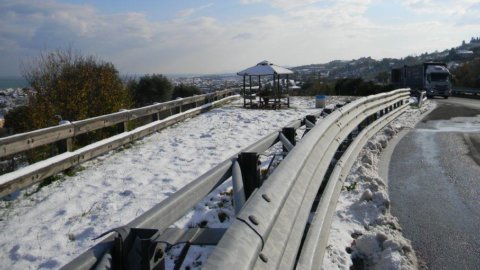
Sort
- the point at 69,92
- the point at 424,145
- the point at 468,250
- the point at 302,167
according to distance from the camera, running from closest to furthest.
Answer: the point at 302,167 < the point at 468,250 < the point at 424,145 < the point at 69,92

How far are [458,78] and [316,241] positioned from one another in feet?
196

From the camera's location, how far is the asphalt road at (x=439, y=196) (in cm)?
394

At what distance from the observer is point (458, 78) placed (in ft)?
181

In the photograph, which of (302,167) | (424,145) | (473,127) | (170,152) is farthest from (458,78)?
(302,167)

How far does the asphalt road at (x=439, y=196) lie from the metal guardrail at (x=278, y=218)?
1255 millimetres

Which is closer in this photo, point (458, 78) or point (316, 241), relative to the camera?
point (316, 241)

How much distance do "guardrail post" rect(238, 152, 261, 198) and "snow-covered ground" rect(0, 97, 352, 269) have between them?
5.14 ft

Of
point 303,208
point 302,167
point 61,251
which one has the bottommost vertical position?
point 61,251

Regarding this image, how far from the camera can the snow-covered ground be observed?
14.1ft

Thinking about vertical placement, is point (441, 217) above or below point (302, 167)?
below

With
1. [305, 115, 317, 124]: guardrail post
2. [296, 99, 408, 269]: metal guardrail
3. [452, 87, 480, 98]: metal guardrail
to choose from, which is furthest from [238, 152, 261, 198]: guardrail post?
[452, 87, 480, 98]: metal guardrail

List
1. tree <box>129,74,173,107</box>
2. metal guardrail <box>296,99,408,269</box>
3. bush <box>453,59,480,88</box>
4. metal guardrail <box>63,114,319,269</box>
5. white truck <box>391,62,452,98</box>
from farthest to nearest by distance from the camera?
1. bush <box>453,59,480,88</box>
2. tree <box>129,74,173,107</box>
3. white truck <box>391,62,452,98</box>
4. metal guardrail <box>296,99,408,269</box>
5. metal guardrail <box>63,114,319,269</box>

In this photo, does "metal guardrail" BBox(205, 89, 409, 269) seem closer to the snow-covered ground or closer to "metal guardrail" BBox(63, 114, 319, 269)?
"metal guardrail" BBox(63, 114, 319, 269)

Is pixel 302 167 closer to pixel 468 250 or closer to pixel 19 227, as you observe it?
pixel 468 250
